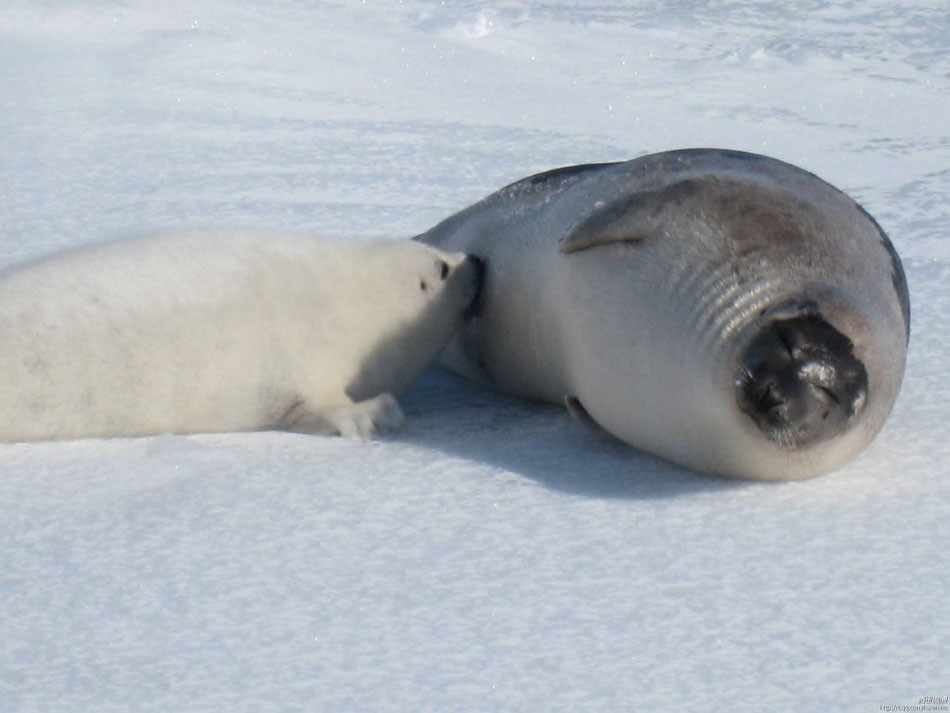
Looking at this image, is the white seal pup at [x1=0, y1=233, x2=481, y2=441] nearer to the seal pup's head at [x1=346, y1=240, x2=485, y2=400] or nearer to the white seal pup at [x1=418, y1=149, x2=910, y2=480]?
the seal pup's head at [x1=346, y1=240, x2=485, y2=400]

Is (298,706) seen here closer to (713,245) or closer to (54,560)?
(54,560)

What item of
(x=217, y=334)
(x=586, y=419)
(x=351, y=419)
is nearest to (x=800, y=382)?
(x=586, y=419)

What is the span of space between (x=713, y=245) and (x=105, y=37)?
4.94 m

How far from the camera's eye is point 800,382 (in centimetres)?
239

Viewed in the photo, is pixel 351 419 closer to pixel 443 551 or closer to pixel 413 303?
pixel 413 303

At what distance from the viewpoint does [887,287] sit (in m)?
2.74

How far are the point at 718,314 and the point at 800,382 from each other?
0.75 feet

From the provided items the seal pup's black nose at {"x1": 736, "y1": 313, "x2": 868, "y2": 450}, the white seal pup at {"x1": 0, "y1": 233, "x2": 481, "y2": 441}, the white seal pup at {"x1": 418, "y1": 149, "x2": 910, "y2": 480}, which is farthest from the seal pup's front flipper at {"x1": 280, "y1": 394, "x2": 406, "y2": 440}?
the seal pup's black nose at {"x1": 736, "y1": 313, "x2": 868, "y2": 450}

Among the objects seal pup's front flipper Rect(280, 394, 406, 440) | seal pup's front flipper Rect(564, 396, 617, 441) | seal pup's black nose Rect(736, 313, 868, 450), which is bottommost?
seal pup's front flipper Rect(280, 394, 406, 440)

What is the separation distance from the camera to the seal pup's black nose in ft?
7.87

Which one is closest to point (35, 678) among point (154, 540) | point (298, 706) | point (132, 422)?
point (298, 706)

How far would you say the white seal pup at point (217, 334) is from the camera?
2814 millimetres

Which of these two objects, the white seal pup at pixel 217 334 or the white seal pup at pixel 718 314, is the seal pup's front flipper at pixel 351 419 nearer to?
the white seal pup at pixel 217 334

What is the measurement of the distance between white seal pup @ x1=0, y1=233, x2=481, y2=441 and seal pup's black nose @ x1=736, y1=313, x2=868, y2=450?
0.85m
